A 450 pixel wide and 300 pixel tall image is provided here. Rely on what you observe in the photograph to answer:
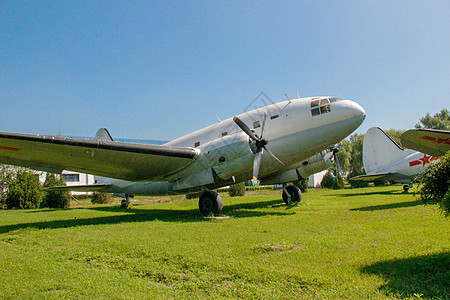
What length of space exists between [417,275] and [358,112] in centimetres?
865

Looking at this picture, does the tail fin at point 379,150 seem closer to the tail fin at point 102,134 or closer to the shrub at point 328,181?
the shrub at point 328,181

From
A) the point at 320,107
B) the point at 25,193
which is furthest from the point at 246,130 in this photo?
the point at 25,193

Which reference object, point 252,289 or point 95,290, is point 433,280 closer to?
point 252,289

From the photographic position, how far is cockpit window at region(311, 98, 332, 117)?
1152 cm

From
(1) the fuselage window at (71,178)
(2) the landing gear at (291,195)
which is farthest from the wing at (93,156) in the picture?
(1) the fuselage window at (71,178)

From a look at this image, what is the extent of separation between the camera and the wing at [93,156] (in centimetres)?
930

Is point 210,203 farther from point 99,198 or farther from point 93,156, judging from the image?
point 99,198

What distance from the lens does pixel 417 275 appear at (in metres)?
3.91

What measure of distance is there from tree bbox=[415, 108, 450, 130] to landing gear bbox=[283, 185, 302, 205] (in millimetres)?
51544

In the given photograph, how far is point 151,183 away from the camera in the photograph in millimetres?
15070

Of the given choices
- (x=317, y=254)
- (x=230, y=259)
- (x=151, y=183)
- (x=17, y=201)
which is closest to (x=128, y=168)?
(x=151, y=183)

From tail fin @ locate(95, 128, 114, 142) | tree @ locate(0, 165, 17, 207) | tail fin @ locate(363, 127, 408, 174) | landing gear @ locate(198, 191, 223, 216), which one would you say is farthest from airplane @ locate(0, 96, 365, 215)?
tree @ locate(0, 165, 17, 207)

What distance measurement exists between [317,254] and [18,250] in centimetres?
681

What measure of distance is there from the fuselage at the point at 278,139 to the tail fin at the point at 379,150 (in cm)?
1677
